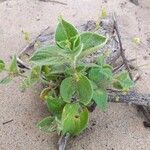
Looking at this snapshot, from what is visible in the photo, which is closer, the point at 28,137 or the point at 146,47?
the point at 28,137

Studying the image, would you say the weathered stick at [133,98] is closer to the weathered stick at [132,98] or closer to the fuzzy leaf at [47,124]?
the weathered stick at [132,98]

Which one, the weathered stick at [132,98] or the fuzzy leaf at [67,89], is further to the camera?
the weathered stick at [132,98]

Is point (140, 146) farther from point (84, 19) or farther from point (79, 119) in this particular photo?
point (84, 19)

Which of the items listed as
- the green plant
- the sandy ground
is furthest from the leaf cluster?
the sandy ground

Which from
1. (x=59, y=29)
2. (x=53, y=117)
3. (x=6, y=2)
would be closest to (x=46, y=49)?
(x=59, y=29)

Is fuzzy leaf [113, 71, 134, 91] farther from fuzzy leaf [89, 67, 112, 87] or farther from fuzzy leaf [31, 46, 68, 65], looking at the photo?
fuzzy leaf [31, 46, 68, 65]

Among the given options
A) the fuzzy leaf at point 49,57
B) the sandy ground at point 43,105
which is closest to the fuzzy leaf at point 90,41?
the fuzzy leaf at point 49,57

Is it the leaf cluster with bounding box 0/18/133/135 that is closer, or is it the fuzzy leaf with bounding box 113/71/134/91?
the leaf cluster with bounding box 0/18/133/135

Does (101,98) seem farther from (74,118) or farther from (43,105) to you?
(43,105)
